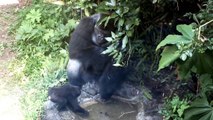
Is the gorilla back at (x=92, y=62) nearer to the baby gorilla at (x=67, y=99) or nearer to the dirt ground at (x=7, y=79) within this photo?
the baby gorilla at (x=67, y=99)

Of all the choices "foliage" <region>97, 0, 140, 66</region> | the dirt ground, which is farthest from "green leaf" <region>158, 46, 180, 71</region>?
the dirt ground

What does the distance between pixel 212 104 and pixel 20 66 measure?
2.49 meters

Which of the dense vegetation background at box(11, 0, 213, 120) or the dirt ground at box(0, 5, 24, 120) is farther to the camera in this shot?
the dirt ground at box(0, 5, 24, 120)

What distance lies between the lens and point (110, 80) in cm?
376

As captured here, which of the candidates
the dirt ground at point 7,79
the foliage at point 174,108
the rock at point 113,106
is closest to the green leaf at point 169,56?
the foliage at point 174,108

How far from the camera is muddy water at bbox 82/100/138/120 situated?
358cm

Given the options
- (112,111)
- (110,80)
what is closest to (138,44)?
(110,80)

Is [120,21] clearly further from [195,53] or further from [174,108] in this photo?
[195,53]

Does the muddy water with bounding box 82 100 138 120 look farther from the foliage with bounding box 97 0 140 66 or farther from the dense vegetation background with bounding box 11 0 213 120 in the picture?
the foliage with bounding box 97 0 140 66

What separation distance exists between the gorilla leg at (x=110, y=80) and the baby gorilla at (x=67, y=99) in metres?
0.23

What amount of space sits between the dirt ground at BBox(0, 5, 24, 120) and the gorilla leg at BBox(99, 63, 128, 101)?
794mm

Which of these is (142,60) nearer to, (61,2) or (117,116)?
(117,116)

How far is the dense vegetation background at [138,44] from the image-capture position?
2352 mm

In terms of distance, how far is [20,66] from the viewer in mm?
4508
